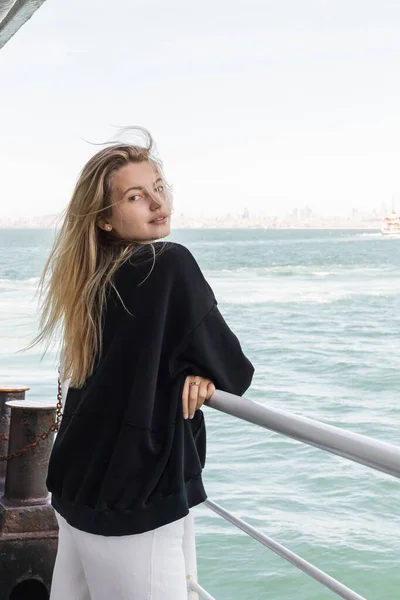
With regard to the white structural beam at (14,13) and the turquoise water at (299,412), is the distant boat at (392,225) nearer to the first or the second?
the turquoise water at (299,412)

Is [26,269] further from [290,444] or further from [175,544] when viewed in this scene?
[175,544]

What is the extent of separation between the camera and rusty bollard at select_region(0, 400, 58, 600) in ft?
8.35

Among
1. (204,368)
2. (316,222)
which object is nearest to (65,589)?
(204,368)

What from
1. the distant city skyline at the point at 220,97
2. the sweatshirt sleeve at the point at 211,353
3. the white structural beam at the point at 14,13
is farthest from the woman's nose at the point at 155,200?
the distant city skyline at the point at 220,97

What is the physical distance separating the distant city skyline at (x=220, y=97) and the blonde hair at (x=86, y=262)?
60633 millimetres

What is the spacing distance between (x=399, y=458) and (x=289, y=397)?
79.6ft

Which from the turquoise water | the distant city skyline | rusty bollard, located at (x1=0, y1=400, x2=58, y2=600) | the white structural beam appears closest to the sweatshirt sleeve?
the turquoise water

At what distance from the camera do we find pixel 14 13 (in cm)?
285

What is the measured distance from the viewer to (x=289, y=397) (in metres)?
25.1

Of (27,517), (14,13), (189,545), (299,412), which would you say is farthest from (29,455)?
(299,412)

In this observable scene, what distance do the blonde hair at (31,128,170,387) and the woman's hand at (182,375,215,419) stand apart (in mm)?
173

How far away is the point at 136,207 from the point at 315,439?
0.59 meters

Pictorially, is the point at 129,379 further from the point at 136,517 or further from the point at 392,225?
the point at 392,225

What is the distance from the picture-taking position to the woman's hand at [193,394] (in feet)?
5.01
